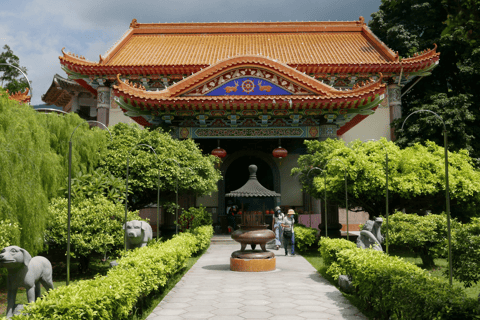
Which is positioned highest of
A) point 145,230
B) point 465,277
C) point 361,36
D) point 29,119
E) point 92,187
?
point 361,36

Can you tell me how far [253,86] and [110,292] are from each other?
11.6 metres

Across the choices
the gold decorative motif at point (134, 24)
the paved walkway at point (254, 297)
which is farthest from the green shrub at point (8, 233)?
the gold decorative motif at point (134, 24)

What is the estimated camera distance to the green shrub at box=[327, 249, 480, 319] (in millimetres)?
3859

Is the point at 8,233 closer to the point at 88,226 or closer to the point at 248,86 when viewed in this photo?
the point at 88,226

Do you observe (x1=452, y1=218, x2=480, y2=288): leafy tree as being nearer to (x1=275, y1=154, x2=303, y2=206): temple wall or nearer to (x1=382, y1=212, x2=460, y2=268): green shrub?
(x1=382, y1=212, x2=460, y2=268): green shrub

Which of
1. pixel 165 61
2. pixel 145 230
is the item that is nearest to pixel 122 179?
pixel 145 230

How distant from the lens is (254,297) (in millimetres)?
7387

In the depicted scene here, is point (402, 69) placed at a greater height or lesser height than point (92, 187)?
greater

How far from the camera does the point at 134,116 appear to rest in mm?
15891

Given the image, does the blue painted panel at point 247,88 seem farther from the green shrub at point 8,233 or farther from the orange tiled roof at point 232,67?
the green shrub at point 8,233

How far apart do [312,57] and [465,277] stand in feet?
49.8

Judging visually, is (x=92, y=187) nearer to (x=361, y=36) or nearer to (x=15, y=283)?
(x=15, y=283)

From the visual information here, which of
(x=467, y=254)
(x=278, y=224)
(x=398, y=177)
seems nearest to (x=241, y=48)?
(x=278, y=224)

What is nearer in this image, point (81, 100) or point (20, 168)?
point (20, 168)
